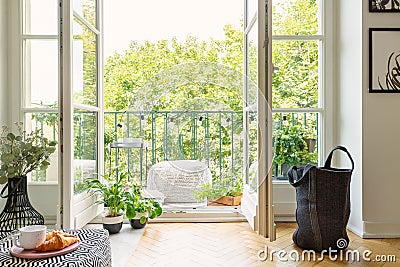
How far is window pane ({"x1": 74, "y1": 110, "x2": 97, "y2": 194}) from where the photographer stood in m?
2.66

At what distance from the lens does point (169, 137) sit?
3561mm

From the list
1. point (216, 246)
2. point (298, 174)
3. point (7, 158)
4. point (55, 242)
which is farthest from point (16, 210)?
point (298, 174)

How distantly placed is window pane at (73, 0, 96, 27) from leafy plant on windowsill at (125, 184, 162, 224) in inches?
51.7

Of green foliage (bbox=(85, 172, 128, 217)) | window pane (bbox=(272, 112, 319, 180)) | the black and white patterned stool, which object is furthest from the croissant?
window pane (bbox=(272, 112, 319, 180))

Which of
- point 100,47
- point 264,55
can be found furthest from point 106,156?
point 264,55

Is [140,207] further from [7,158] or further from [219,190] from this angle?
[7,158]

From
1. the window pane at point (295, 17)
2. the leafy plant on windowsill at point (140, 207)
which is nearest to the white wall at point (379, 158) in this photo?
the window pane at point (295, 17)

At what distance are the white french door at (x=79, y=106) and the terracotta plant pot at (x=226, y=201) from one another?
96cm

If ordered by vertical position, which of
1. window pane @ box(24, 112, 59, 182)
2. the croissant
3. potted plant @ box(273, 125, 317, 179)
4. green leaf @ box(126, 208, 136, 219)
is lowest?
green leaf @ box(126, 208, 136, 219)

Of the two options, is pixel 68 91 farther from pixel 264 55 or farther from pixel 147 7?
pixel 147 7

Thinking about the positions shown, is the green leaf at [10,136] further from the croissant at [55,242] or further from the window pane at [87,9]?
the croissant at [55,242]

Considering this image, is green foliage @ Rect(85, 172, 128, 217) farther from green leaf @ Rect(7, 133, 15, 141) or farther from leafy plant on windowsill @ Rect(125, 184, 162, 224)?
green leaf @ Rect(7, 133, 15, 141)

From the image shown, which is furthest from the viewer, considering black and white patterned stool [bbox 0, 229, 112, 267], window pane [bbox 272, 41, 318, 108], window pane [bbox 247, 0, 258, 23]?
window pane [bbox 272, 41, 318, 108]

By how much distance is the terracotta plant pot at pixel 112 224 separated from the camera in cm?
297
